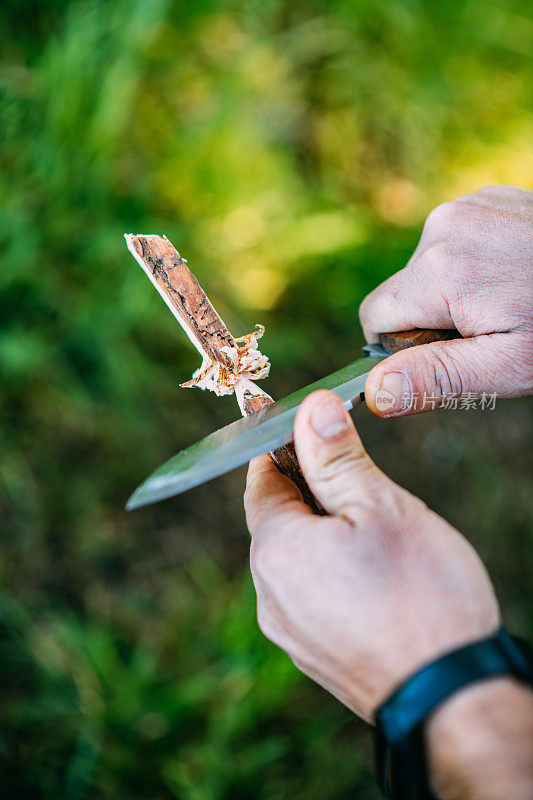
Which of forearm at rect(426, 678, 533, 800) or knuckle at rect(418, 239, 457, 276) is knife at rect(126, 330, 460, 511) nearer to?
knuckle at rect(418, 239, 457, 276)

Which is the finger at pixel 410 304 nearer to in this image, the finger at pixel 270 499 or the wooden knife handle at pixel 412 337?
the wooden knife handle at pixel 412 337

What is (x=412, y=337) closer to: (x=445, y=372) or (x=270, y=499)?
(x=445, y=372)

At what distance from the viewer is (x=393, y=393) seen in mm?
697

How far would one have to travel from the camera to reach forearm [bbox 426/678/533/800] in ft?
1.54

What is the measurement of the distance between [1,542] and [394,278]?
1.14m

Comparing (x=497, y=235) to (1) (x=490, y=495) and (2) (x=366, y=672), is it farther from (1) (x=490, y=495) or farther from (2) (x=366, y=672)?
(1) (x=490, y=495)

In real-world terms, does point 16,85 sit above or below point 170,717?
above

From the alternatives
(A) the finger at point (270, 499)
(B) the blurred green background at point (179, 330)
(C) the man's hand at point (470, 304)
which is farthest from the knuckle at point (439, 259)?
(B) the blurred green background at point (179, 330)

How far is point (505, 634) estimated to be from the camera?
539mm

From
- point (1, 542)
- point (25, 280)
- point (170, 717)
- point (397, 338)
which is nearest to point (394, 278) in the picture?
point (397, 338)

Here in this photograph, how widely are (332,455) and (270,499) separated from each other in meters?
0.11

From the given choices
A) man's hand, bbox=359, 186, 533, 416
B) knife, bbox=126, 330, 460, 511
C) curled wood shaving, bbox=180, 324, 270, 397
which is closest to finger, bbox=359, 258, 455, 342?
man's hand, bbox=359, 186, 533, 416

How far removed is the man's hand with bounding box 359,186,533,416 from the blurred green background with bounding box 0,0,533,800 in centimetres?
68

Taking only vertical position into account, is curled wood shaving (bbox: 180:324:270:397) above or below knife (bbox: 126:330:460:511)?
above
